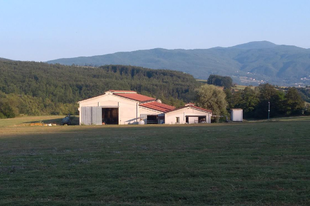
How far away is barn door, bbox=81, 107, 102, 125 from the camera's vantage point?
50.8 metres

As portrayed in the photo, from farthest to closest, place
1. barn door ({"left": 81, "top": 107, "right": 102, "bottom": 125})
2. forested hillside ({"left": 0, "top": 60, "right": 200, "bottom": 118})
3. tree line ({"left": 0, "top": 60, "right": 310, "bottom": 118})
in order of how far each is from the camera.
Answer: forested hillside ({"left": 0, "top": 60, "right": 200, "bottom": 118})
tree line ({"left": 0, "top": 60, "right": 310, "bottom": 118})
barn door ({"left": 81, "top": 107, "right": 102, "bottom": 125})

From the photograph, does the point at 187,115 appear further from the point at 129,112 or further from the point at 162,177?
the point at 162,177

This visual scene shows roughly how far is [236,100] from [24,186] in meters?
66.8

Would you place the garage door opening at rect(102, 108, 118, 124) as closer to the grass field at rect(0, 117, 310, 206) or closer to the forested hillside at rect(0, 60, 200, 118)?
the forested hillside at rect(0, 60, 200, 118)

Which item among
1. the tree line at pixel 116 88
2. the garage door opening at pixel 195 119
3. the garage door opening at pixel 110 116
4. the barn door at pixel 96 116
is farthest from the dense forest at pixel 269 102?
the barn door at pixel 96 116

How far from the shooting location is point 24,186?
8.95 m

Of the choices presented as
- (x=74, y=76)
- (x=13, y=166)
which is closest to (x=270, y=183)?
(x=13, y=166)

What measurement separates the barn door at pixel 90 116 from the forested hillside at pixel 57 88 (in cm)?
3366

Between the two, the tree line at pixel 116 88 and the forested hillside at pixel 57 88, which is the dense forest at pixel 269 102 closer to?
the tree line at pixel 116 88

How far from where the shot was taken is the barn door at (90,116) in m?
50.8

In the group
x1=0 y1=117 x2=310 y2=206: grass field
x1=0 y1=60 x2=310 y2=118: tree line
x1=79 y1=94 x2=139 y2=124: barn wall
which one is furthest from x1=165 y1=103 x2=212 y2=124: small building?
x1=0 y1=117 x2=310 y2=206: grass field

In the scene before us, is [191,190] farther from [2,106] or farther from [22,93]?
[22,93]

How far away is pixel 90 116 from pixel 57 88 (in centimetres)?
6003

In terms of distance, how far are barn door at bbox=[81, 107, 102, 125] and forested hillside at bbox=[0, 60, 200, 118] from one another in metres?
33.7
